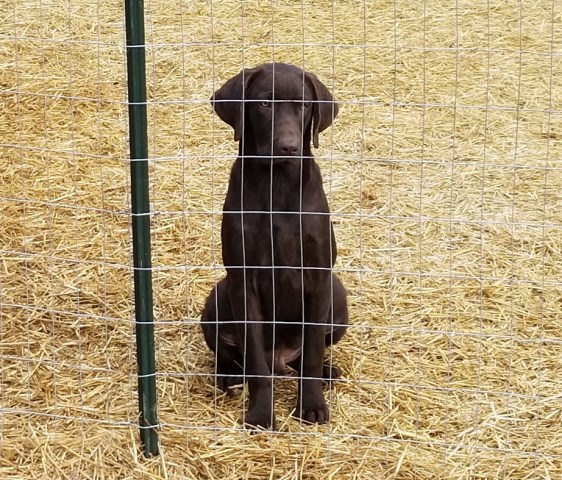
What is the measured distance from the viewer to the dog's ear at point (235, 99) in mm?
4410

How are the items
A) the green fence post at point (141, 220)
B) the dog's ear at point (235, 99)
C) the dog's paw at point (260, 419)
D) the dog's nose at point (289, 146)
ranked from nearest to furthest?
the green fence post at point (141, 220) < the dog's nose at point (289, 146) < the dog's ear at point (235, 99) < the dog's paw at point (260, 419)

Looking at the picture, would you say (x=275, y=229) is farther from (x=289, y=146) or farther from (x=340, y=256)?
(x=340, y=256)

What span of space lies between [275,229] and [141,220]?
71cm

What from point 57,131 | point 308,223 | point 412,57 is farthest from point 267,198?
point 412,57

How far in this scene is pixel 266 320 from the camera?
471 cm

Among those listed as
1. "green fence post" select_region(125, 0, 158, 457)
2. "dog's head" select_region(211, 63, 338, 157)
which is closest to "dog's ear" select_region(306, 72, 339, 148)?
"dog's head" select_region(211, 63, 338, 157)

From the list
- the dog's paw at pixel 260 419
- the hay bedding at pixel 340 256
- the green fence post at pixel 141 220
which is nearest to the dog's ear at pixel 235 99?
the hay bedding at pixel 340 256

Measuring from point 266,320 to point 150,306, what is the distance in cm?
74

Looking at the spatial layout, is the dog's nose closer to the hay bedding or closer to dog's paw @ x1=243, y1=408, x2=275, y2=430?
the hay bedding

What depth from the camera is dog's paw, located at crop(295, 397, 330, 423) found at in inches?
180

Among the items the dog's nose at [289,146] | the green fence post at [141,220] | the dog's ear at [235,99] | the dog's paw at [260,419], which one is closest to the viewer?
the green fence post at [141,220]

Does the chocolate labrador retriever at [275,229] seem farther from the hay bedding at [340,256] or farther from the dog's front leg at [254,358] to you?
the hay bedding at [340,256]

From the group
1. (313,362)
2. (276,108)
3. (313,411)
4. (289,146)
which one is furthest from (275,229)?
(313,411)

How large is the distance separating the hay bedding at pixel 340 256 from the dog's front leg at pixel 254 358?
130 mm
